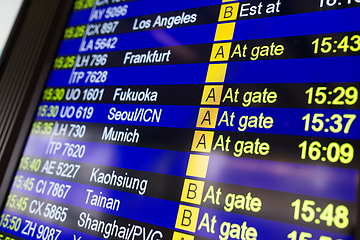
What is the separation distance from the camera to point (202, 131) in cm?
140

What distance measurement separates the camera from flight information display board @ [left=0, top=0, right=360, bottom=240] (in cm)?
112

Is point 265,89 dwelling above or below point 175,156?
above

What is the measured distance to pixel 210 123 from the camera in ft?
4.58

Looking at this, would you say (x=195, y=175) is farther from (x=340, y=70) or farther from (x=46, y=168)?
(x=46, y=168)

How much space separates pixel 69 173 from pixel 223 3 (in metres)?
1.39

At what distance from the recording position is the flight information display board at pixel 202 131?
3.67 feet

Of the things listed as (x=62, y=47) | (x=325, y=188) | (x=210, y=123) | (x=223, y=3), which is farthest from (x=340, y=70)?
(x=62, y=47)

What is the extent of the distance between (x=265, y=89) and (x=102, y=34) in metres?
1.31

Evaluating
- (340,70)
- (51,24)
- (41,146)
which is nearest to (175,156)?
(340,70)

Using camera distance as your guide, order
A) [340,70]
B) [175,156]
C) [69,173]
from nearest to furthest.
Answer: [340,70] → [175,156] → [69,173]

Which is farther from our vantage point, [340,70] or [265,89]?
[265,89]

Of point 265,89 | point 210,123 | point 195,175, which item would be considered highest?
point 265,89

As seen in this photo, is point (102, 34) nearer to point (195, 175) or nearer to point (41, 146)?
point (41, 146)

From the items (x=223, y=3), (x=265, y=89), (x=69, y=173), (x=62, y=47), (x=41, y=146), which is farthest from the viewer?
(x=62, y=47)
